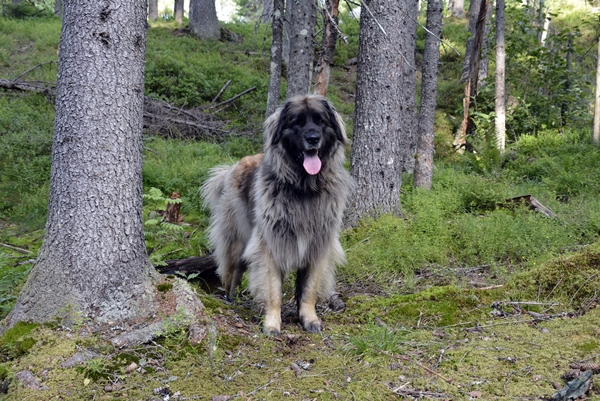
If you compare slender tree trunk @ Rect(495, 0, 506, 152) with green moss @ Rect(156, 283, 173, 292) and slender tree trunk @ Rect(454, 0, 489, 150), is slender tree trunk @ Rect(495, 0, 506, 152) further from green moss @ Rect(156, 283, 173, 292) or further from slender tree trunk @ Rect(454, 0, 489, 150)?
green moss @ Rect(156, 283, 173, 292)

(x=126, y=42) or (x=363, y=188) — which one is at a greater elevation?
(x=126, y=42)

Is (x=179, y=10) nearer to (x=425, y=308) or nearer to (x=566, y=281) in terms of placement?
(x=425, y=308)

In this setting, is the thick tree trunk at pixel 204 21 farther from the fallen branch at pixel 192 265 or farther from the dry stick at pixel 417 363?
the dry stick at pixel 417 363

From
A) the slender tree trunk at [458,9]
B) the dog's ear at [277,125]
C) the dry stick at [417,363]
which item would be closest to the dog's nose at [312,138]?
the dog's ear at [277,125]

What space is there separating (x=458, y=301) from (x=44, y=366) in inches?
127

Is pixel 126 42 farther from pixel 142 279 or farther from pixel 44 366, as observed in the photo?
pixel 44 366

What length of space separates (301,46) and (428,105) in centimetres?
251

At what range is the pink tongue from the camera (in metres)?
4.38

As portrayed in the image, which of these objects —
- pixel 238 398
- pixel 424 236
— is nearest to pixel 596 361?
pixel 238 398

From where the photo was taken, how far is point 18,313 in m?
3.45

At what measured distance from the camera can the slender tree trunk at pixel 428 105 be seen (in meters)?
8.20

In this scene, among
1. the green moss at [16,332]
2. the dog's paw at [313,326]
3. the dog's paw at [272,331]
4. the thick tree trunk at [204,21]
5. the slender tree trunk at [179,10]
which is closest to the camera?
the green moss at [16,332]

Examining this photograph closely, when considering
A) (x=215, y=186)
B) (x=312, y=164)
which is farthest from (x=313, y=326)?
(x=215, y=186)

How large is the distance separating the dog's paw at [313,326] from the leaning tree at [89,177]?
4.87 ft
